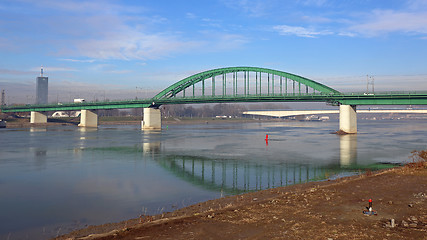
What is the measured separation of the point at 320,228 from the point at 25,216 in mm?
12209

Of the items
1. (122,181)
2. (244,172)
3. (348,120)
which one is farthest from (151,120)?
(122,181)

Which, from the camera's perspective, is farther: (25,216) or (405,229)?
(25,216)

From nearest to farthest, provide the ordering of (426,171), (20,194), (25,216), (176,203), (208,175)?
(25,216), (176,203), (20,194), (426,171), (208,175)

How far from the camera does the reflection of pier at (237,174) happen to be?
2072cm

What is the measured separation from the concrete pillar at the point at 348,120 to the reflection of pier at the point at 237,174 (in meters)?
51.1

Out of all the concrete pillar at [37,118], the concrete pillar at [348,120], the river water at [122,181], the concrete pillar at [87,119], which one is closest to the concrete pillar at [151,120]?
the concrete pillar at [87,119]

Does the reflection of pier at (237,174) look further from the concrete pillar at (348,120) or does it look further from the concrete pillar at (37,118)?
the concrete pillar at (37,118)

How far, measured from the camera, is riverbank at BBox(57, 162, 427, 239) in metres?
10.1

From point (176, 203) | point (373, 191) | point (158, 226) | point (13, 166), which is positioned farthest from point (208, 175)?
point (13, 166)

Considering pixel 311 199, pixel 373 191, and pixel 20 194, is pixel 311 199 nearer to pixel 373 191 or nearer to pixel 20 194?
pixel 373 191

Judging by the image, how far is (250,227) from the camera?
10.9 meters

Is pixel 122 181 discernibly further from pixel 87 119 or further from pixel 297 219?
pixel 87 119

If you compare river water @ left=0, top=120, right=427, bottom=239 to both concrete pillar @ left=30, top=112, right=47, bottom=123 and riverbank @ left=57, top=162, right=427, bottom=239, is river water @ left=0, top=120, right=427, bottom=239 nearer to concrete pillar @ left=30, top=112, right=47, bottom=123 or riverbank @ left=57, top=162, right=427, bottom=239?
riverbank @ left=57, top=162, right=427, bottom=239

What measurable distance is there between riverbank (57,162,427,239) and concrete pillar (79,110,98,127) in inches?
4650
